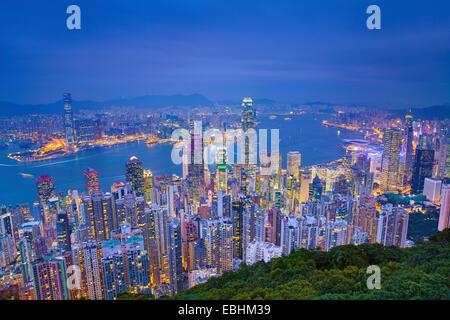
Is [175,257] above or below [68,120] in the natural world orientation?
below

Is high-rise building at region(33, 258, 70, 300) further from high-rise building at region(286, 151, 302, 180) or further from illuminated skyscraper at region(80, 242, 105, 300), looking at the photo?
high-rise building at region(286, 151, 302, 180)

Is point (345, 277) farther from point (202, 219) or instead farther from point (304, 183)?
point (304, 183)

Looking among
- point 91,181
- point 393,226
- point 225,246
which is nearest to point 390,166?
point 393,226

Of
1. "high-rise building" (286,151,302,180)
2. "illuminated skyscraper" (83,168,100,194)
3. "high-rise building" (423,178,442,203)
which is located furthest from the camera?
"high-rise building" (286,151,302,180)

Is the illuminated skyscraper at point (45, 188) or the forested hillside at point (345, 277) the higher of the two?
the forested hillside at point (345, 277)

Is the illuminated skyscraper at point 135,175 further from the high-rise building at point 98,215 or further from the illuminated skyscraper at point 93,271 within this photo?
the illuminated skyscraper at point 93,271

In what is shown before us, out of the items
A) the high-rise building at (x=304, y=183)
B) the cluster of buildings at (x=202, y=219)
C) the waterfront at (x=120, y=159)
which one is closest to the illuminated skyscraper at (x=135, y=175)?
the cluster of buildings at (x=202, y=219)

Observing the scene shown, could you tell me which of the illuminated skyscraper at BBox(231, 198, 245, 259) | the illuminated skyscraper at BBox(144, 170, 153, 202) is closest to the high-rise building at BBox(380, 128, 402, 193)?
the illuminated skyscraper at BBox(231, 198, 245, 259)
